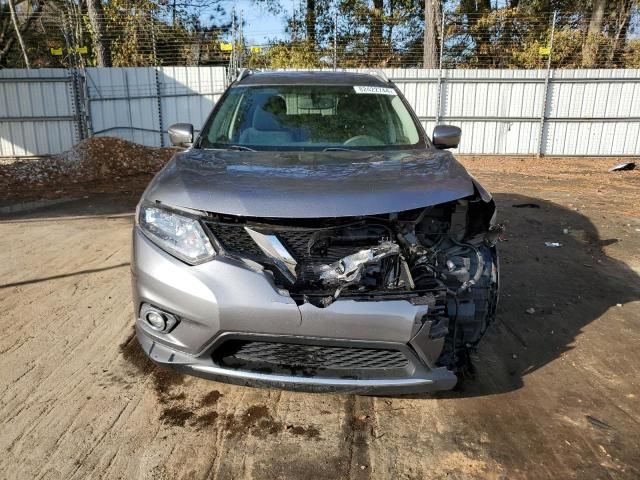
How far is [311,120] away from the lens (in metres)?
4.00

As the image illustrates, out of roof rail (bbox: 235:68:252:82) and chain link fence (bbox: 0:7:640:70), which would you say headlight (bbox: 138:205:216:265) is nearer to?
roof rail (bbox: 235:68:252:82)

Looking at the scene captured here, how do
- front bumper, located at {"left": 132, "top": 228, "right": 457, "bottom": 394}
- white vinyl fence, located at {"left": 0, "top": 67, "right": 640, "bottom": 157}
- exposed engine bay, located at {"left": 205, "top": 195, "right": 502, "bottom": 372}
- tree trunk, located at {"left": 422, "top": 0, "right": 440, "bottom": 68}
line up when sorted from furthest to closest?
tree trunk, located at {"left": 422, "top": 0, "right": 440, "bottom": 68}
white vinyl fence, located at {"left": 0, "top": 67, "right": 640, "bottom": 157}
exposed engine bay, located at {"left": 205, "top": 195, "right": 502, "bottom": 372}
front bumper, located at {"left": 132, "top": 228, "right": 457, "bottom": 394}

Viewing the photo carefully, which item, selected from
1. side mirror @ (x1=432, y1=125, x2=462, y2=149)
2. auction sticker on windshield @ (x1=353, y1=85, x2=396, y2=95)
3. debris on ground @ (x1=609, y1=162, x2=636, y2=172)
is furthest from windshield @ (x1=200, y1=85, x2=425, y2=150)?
debris on ground @ (x1=609, y1=162, x2=636, y2=172)

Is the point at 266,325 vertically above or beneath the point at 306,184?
beneath

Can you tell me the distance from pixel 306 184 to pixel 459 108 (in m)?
13.4

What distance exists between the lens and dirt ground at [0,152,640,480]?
245 centimetres

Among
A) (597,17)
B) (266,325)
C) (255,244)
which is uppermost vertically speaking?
(597,17)

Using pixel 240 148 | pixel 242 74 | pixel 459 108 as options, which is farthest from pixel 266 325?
pixel 459 108

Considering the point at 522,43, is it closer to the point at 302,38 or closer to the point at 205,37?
the point at 302,38

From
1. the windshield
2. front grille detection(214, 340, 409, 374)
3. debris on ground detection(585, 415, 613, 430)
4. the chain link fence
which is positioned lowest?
debris on ground detection(585, 415, 613, 430)

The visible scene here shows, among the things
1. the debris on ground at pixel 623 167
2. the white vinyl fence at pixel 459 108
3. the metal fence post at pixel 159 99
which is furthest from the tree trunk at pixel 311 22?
the debris on ground at pixel 623 167

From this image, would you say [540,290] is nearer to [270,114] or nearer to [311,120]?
[311,120]

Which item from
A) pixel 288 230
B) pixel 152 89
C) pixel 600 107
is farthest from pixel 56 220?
pixel 600 107

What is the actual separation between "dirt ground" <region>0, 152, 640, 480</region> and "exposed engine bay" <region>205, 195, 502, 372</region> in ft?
1.51
